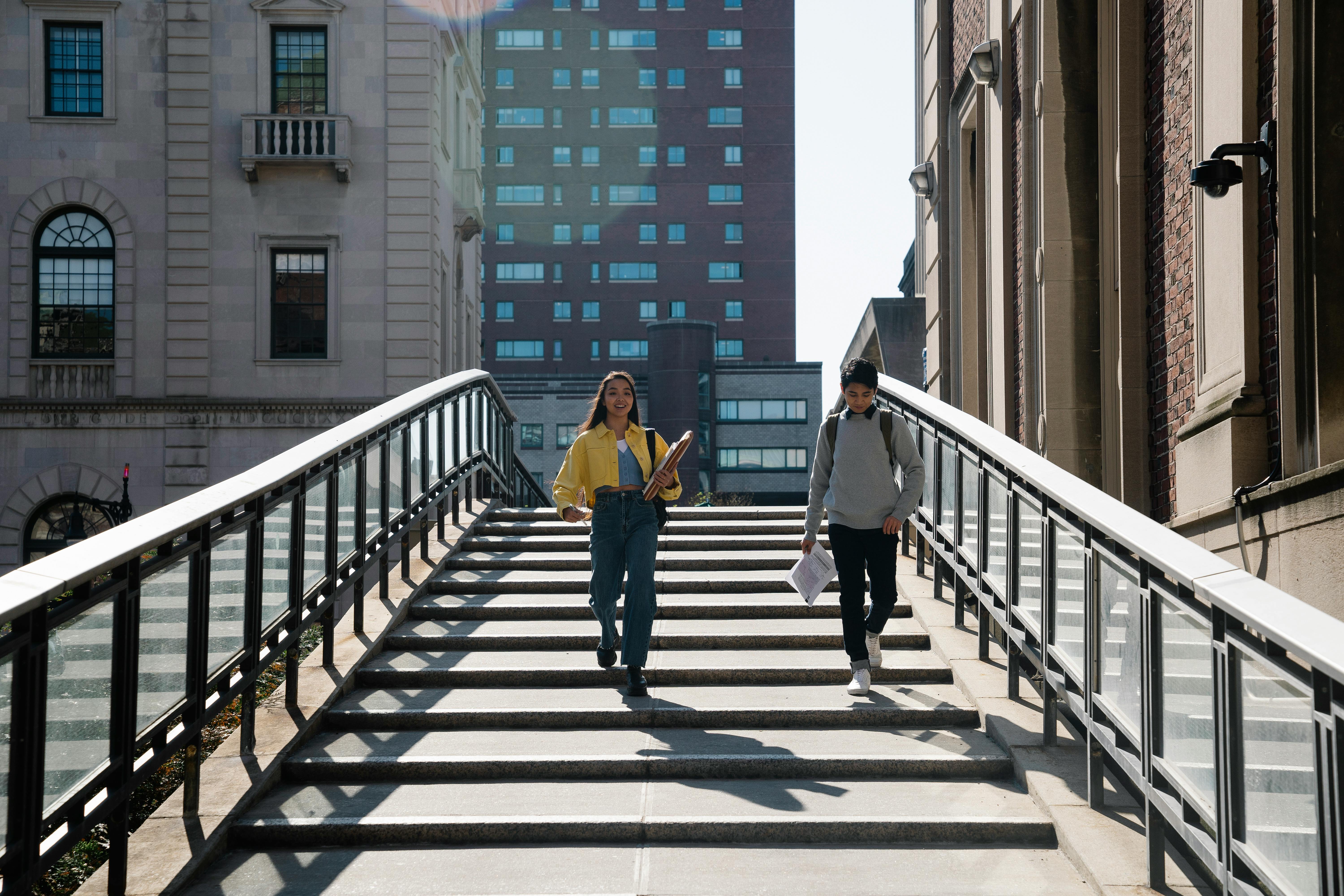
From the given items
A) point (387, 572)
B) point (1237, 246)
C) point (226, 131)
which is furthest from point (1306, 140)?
point (226, 131)

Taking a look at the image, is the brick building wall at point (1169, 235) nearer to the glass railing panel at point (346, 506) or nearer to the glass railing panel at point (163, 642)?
the glass railing panel at point (346, 506)

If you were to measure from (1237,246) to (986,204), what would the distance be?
6605 mm

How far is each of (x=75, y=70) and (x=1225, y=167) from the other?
75.1 ft

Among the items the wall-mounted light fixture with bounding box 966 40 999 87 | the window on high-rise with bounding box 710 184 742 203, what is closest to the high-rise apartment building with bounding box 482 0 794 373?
the window on high-rise with bounding box 710 184 742 203

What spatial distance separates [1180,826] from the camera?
3.79 m

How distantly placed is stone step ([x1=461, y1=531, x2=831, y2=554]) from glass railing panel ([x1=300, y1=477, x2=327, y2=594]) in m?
3.12

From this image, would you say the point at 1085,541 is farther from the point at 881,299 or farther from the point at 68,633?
the point at 881,299

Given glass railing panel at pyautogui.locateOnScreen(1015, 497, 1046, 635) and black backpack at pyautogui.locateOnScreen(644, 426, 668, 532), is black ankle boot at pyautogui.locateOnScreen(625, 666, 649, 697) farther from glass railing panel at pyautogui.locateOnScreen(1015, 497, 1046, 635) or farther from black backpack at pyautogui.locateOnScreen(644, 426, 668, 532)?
glass railing panel at pyautogui.locateOnScreen(1015, 497, 1046, 635)

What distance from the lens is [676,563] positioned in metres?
9.16

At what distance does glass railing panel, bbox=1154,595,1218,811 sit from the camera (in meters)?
3.59

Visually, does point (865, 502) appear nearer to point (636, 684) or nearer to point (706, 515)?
point (636, 684)

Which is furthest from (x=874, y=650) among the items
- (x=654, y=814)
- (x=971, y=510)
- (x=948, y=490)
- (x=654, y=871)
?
(x=654, y=871)

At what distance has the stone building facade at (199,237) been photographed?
23125 mm

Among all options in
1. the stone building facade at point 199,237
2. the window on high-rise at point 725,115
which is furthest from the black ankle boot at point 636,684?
the window on high-rise at point 725,115
